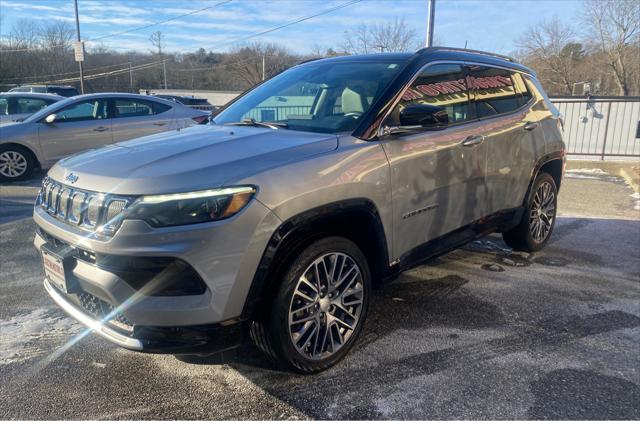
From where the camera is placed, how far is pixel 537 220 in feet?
16.7

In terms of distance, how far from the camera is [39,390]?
9.08 ft

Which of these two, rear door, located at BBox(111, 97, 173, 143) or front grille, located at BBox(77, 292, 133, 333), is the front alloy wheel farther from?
rear door, located at BBox(111, 97, 173, 143)

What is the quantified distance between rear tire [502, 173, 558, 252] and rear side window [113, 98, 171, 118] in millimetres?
7530

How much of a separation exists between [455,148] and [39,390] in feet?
10.3

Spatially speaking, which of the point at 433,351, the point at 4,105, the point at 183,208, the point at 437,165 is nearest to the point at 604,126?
the point at 437,165

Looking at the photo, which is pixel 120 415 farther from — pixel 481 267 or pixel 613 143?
pixel 613 143

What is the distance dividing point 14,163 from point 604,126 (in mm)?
13872

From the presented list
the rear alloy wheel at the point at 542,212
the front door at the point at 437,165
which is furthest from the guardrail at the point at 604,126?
the front door at the point at 437,165

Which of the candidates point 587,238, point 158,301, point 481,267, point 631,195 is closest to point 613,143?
point 631,195

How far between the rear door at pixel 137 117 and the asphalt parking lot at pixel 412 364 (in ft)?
17.8

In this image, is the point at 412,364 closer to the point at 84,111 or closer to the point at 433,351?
the point at 433,351

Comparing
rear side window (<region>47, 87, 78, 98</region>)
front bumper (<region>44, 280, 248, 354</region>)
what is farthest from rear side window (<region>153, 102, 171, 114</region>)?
rear side window (<region>47, 87, 78, 98</region>)

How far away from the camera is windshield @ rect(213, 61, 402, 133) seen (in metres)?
3.35

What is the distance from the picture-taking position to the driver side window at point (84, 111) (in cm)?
924
